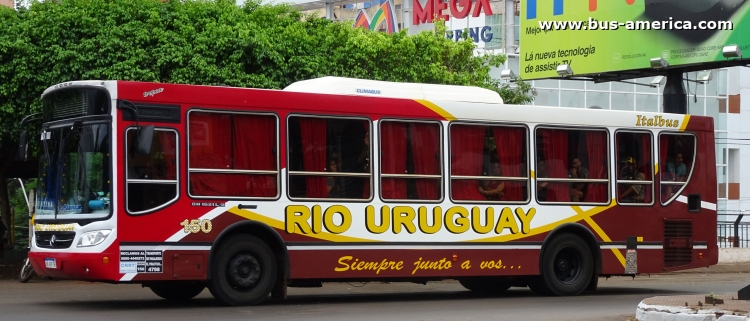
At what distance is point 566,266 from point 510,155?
2.00 meters

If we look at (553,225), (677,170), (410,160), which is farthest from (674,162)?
(410,160)

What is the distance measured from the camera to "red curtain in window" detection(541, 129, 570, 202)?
53.3ft

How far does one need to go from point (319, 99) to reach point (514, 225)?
11.4ft

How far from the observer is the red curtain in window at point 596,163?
1666 cm

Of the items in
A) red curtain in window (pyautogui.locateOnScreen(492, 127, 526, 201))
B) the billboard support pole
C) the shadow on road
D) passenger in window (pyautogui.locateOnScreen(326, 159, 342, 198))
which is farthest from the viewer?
the billboard support pole

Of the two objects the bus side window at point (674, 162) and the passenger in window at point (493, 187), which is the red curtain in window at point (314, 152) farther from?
the bus side window at point (674, 162)

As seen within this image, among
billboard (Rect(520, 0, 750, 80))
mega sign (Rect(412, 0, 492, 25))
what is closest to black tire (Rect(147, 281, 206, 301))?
billboard (Rect(520, 0, 750, 80))

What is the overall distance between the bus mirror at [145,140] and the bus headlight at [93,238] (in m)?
0.98

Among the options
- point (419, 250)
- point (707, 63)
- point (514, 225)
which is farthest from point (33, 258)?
point (707, 63)

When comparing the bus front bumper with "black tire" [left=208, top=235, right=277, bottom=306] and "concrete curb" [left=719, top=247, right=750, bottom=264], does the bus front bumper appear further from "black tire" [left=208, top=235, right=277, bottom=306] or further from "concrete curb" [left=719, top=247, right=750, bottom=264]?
"concrete curb" [left=719, top=247, right=750, bottom=264]

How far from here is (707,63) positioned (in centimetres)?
2609

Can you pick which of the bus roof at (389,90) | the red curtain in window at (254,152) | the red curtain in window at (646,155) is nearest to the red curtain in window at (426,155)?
the bus roof at (389,90)

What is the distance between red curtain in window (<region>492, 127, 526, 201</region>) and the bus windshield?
18.5 feet

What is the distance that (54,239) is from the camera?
1323 centimetres
